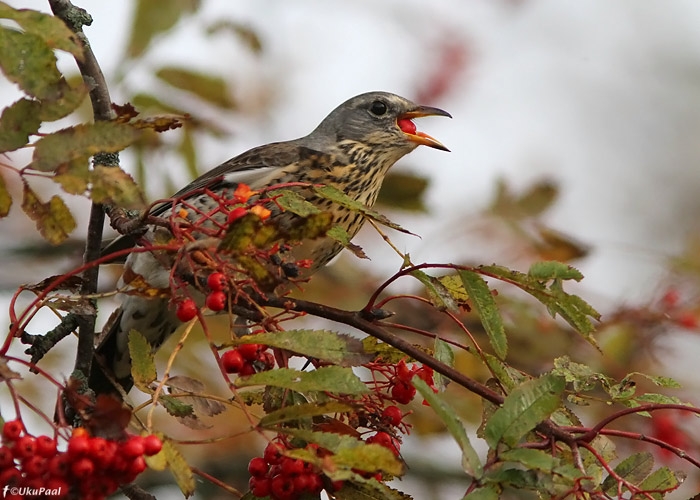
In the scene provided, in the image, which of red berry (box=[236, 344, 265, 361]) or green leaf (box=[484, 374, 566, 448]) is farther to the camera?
red berry (box=[236, 344, 265, 361])

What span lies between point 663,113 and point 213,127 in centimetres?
756

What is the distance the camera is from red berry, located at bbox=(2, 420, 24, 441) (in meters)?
1.49

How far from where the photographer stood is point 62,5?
2250 millimetres

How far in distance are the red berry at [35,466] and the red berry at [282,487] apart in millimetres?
493

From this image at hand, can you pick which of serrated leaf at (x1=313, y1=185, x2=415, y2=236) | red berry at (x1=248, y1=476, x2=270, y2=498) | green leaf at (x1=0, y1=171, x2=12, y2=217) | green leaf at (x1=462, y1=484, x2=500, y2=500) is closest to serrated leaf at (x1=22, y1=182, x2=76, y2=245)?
green leaf at (x1=0, y1=171, x2=12, y2=217)

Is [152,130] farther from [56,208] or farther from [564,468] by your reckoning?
[564,468]

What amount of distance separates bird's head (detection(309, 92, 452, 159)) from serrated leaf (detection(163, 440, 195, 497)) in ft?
7.76

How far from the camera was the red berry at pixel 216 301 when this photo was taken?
1777 mm

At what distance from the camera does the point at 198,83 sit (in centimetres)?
355

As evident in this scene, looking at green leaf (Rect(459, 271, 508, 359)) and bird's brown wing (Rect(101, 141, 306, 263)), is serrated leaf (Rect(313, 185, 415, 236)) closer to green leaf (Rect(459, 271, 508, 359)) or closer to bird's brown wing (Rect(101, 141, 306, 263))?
green leaf (Rect(459, 271, 508, 359))

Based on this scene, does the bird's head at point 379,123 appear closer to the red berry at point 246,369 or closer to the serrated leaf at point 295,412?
the red berry at point 246,369

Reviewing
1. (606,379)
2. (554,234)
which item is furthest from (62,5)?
(554,234)

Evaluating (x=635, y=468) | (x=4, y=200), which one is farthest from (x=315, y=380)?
(x=635, y=468)

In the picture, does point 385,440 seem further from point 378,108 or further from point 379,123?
point 378,108
